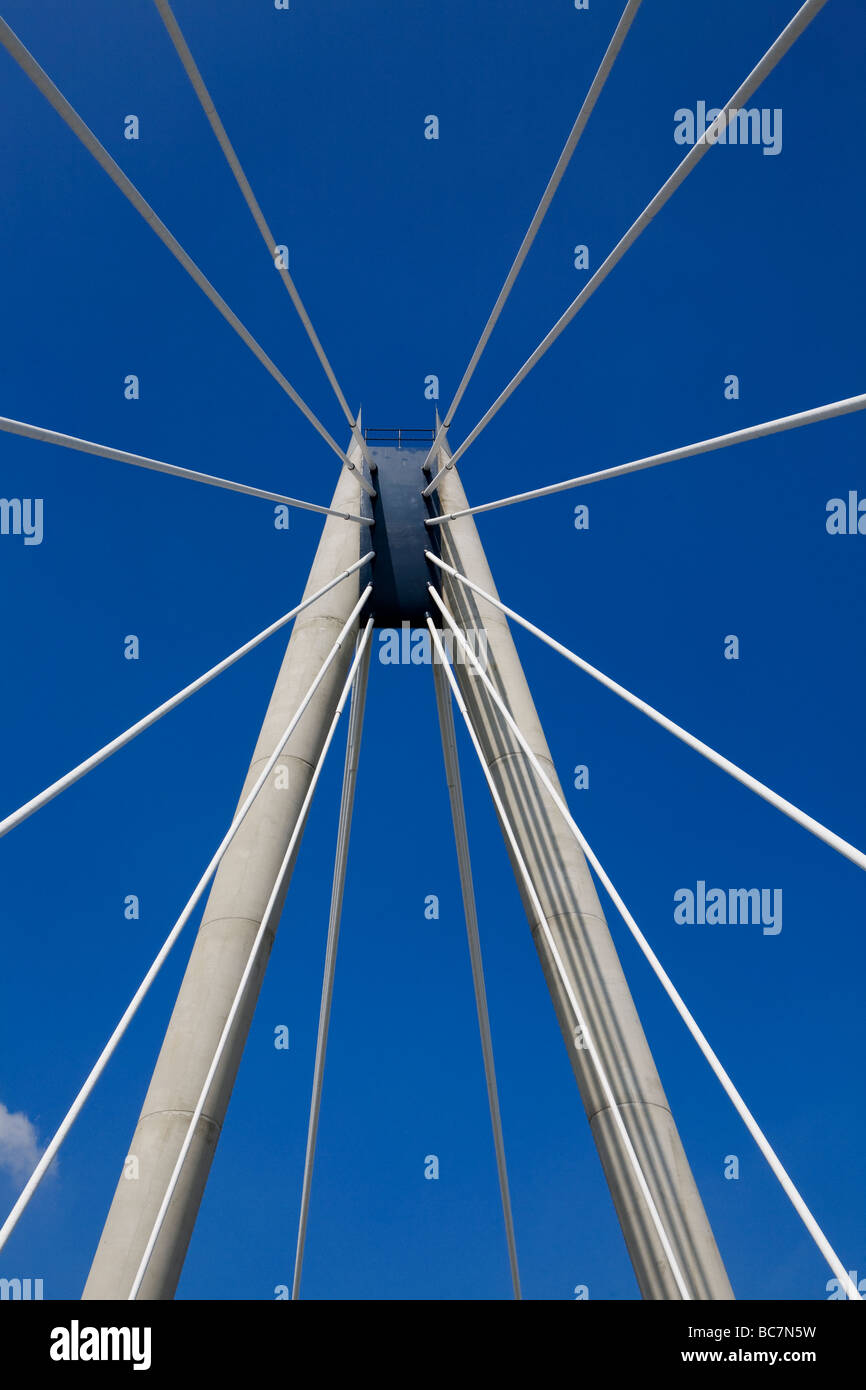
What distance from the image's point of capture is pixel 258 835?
1177 centimetres

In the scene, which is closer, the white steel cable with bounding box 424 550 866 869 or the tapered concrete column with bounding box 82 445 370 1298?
the white steel cable with bounding box 424 550 866 869

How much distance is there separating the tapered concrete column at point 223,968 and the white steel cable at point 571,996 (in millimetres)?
1412

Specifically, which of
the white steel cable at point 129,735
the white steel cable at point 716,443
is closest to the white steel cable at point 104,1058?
the white steel cable at point 129,735

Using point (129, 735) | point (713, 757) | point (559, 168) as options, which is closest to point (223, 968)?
point (129, 735)

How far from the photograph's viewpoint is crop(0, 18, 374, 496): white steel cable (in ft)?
19.6

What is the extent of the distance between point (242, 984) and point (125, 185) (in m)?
6.80

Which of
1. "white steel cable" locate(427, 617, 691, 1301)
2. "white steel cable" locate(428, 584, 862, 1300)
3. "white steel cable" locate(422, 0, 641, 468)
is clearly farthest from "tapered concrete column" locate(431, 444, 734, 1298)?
"white steel cable" locate(422, 0, 641, 468)

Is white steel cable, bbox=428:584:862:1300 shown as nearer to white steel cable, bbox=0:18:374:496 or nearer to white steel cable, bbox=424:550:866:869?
white steel cable, bbox=424:550:866:869

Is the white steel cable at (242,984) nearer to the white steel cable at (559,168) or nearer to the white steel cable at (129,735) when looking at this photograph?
the white steel cable at (129,735)

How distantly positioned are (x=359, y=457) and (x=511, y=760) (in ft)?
15.4

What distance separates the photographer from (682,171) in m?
7.27

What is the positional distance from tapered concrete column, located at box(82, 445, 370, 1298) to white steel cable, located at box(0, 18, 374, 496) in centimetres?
269

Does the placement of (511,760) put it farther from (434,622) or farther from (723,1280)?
(723,1280)
